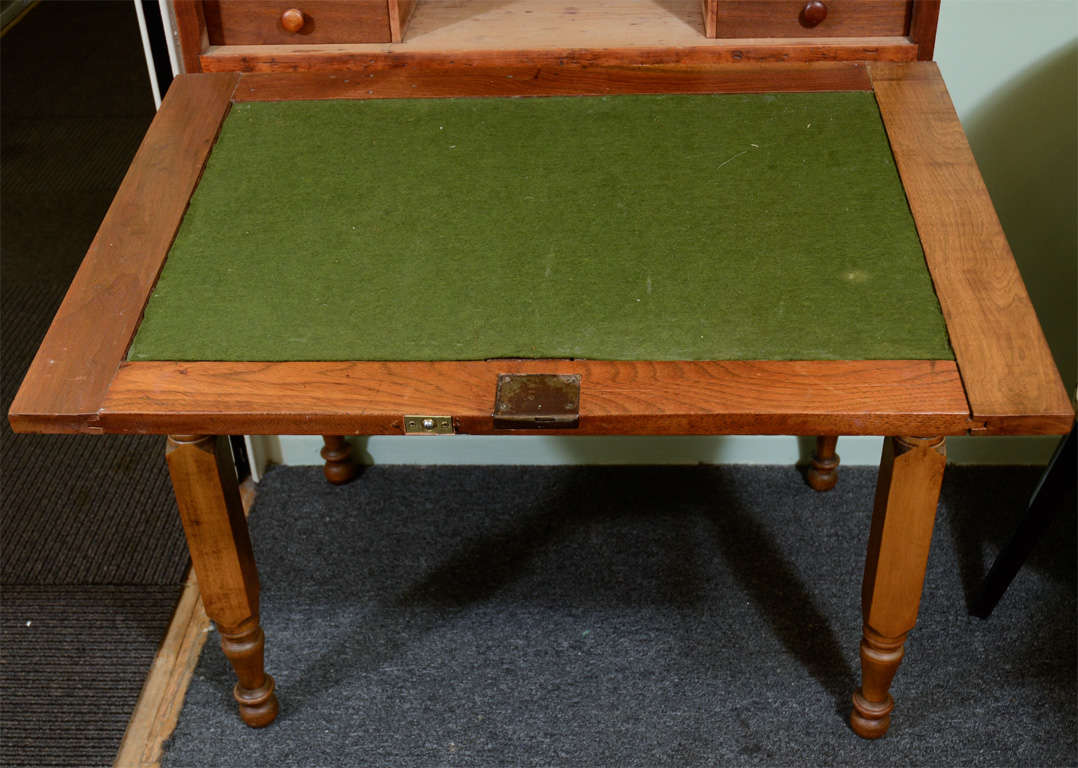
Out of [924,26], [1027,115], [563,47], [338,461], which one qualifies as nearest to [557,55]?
[563,47]

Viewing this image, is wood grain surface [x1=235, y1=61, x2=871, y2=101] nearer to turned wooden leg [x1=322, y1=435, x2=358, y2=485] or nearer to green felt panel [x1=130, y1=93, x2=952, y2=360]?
green felt panel [x1=130, y1=93, x2=952, y2=360]

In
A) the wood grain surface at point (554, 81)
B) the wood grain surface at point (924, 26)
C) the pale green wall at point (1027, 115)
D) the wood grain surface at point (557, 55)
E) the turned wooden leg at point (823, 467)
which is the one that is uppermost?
the wood grain surface at point (924, 26)

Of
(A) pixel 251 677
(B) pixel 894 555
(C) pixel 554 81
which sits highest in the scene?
(C) pixel 554 81

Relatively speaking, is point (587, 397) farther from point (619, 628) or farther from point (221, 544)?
point (619, 628)

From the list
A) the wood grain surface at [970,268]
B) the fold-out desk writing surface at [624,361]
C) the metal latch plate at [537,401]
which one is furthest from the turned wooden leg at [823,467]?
the metal latch plate at [537,401]

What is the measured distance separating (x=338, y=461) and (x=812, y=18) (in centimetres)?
120

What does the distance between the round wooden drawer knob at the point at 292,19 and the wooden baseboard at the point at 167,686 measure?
39.7 inches

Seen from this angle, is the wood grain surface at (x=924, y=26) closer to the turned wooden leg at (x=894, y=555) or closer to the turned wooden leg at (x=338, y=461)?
the turned wooden leg at (x=894, y=555)

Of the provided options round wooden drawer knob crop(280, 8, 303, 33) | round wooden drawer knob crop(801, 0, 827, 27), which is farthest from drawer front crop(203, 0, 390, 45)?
round wooden drawer knob crop(801, 0, 827, 27)

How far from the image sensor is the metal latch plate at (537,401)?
123cm

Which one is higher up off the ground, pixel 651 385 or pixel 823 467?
pixel 651 385

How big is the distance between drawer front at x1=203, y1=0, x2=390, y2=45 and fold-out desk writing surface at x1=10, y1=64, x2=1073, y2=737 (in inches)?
3.8

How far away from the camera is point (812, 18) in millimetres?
1707

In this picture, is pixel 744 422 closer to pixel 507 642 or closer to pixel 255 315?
pixel 255 315
